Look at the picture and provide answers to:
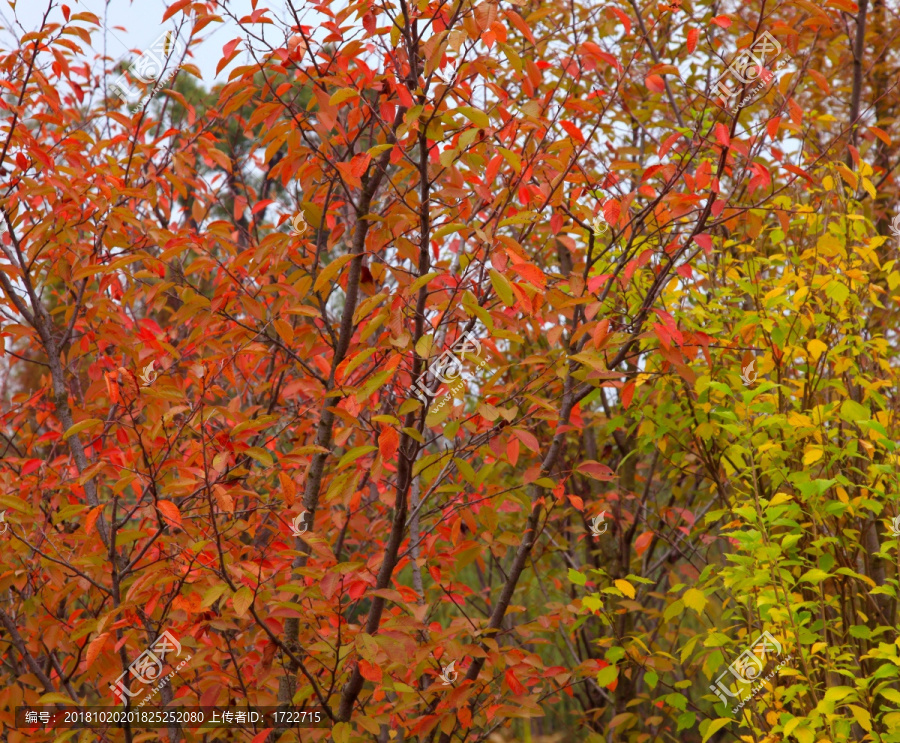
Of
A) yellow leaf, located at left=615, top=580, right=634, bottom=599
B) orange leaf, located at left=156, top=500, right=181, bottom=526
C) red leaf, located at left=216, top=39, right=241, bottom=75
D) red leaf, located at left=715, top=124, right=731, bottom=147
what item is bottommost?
yellow leaf, located at left=615, top=580, right=634, bottom=599

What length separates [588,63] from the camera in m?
2.45

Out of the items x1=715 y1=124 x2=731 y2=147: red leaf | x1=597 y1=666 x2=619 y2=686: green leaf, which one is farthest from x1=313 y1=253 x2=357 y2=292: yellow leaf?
x1=597 y1=666 x2=619 y2=686: green leaf

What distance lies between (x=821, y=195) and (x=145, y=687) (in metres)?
3.13

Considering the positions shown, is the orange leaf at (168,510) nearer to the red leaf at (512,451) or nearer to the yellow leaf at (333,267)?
the yellow leaf at (333,267)

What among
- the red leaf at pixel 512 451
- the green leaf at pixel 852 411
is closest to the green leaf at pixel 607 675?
the red leaf at pixel 512 451

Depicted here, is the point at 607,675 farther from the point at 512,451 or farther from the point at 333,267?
the point at 333,267

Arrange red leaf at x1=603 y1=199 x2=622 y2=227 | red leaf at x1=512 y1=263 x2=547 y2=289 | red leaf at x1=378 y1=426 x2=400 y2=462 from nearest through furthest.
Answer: red leaf at x1=512 y1=263 x2=547 y2=289 < red leaf at x1=378 y1=426 x2=400 y2=462 < red leaf at x1=603 y1=199 x2=622 y2=227

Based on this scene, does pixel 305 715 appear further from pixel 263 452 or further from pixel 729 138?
pixel 729 138

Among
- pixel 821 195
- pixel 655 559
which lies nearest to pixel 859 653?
pixel 655 559

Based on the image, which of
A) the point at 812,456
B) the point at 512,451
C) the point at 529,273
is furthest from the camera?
the point at 812,456

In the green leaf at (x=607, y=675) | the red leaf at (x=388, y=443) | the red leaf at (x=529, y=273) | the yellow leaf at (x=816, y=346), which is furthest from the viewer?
the green leaf at (x=607, y=675)

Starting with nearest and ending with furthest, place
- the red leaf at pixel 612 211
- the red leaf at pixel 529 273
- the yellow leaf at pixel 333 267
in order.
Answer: the red leaf at pixel 529 273 < the yellow leaf at pixel 333 267 < the red leaf at pixel 612 211

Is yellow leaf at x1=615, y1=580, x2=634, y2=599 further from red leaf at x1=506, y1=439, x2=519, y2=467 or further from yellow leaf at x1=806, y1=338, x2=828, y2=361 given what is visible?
yellow leaf at x1=806, y1=338, x2=828, y2=361

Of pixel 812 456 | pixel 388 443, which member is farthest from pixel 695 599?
pixel 388 443
